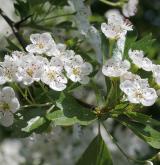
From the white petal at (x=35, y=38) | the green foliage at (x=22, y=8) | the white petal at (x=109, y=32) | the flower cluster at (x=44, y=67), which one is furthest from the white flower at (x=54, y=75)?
the green foliage at (x=22, y=8)

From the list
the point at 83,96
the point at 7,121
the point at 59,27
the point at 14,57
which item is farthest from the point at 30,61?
the point at 83,96

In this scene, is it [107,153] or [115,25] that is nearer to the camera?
[107,153]

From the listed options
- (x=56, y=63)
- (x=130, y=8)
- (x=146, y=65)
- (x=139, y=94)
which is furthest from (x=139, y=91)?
(x=130, y=8)

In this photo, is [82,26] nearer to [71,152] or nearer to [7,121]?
[7,121]

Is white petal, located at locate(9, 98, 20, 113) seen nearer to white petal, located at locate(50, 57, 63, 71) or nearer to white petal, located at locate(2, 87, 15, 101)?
white petal, located at locate(2, 87, 15, 101)

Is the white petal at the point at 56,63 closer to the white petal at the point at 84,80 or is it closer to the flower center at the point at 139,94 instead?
the white petal at the point at 84,80

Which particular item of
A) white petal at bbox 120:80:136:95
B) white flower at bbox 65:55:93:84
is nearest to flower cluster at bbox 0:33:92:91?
white flower at bbox 65:55:93:84

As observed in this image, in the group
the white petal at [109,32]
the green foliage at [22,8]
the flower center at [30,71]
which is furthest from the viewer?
the green foliage at [22,8]
